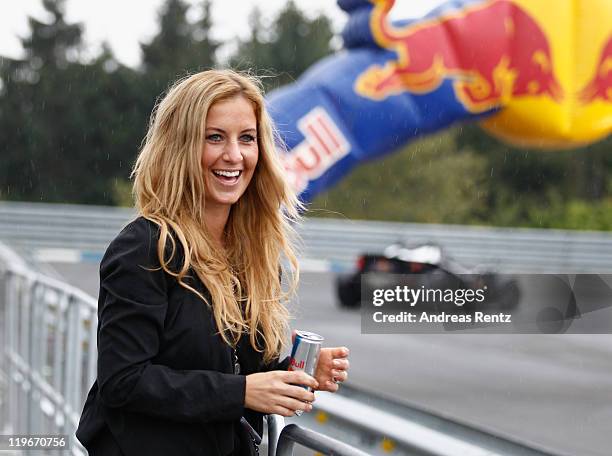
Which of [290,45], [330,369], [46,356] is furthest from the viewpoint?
[290,45]

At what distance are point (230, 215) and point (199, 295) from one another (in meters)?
0.31

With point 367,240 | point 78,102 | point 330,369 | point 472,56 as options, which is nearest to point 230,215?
point 330,369

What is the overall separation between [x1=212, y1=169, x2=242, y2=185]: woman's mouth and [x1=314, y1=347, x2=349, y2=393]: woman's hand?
446 millimetres

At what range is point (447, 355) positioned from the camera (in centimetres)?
1063

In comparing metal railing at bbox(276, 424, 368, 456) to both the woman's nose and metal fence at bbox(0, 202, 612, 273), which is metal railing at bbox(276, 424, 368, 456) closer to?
the woman's nose

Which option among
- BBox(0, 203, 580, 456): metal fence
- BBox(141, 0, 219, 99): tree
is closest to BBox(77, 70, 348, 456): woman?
BBox(0, 203, 580, 456): metal fence

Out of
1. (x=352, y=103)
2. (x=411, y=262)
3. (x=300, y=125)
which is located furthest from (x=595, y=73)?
(x=411, y=262)

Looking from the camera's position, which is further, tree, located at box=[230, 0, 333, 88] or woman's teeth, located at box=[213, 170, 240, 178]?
tree, located at box=[230, 0, 333, 88]

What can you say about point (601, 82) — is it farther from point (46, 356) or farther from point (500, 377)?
point (46, 356)

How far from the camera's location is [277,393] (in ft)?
5.85

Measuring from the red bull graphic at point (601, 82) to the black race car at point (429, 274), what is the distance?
422 centimetres

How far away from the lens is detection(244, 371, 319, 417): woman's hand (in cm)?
176

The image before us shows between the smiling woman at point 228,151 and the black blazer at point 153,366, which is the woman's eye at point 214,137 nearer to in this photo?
the smiling woman at point 228,151

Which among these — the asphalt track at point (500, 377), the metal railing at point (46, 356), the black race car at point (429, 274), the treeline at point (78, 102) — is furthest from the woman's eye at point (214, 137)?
the treeline at point (78, 102)
